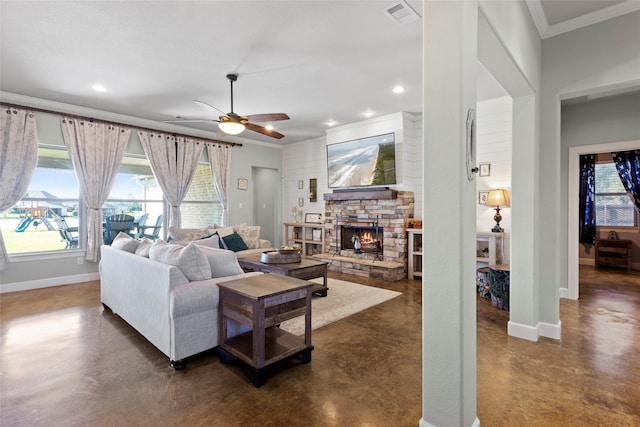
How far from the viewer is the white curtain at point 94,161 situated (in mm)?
5023

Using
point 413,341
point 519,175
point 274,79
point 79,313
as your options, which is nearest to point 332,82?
point 274,79

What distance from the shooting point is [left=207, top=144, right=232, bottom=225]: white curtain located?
673 centimetres

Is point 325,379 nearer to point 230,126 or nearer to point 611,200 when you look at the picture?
point 230,126

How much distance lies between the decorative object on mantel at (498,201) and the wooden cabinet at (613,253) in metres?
3.10

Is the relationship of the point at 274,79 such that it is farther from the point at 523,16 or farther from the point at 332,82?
the point at 523,16

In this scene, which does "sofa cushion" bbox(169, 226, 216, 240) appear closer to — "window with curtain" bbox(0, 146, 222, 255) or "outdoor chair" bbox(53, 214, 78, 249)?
"window with curtain" bbox(0, 146, 222, 255)

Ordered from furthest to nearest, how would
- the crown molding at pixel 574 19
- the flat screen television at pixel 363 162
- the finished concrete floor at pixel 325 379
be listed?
the flat screen television at pixel 363 162
the crown molding at pixel 574 19
the finished concrete floor at pixel 325 379

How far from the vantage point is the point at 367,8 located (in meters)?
2.59

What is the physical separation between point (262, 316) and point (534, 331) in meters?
2.50

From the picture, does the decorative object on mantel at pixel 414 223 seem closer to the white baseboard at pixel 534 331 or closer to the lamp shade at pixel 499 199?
the lamp shade at pixel 499 199

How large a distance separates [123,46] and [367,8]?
2431 millimetres

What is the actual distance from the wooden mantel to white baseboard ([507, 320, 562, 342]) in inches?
111

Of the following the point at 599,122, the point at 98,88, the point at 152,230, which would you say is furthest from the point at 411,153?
the point at 152,230

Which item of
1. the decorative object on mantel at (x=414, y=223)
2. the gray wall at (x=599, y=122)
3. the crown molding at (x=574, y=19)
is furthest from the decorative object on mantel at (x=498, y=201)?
the crown molding at (x=574, y=19)
